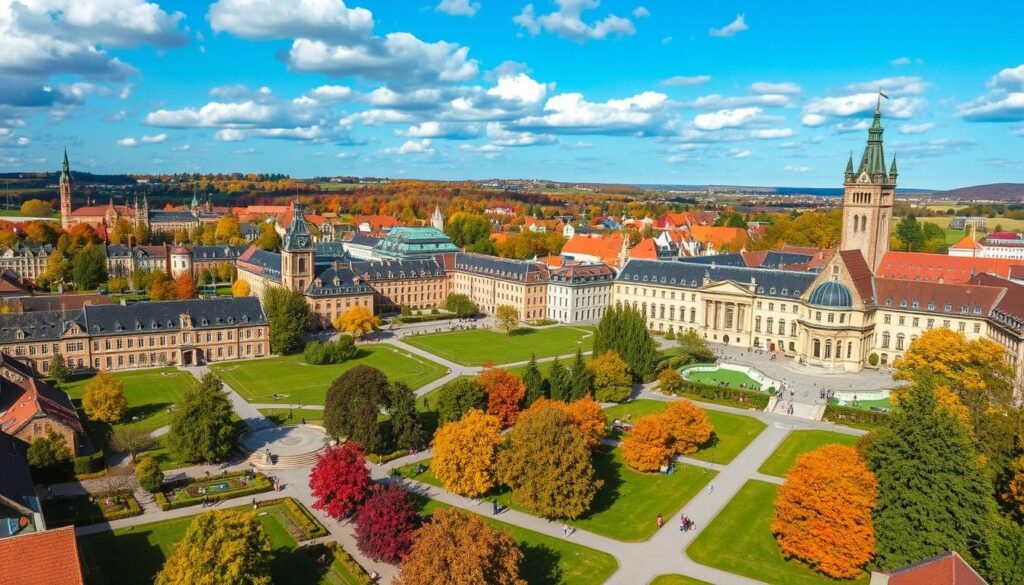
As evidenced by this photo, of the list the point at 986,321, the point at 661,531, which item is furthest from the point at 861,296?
the point at 661,531

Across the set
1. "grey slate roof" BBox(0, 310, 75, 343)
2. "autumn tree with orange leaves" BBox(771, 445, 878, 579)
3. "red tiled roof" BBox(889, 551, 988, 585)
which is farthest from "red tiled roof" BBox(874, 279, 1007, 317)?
"grey slate roof" BBox(0, 310, 75, 343)

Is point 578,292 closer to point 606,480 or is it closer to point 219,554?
point 606,480

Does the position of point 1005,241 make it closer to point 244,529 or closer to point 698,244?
point 698,244

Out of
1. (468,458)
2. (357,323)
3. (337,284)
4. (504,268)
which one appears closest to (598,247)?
(504,268)

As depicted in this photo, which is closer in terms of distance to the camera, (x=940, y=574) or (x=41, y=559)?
(x=41, y=559)

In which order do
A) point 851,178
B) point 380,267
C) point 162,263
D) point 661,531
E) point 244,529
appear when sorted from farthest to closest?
point 162,263
point 380,267
point 851,178
point 661,531
point 244,529

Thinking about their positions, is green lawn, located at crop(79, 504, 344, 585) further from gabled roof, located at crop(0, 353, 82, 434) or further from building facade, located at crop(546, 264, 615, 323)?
building facade, located at crop(546, 264, 615, 323)

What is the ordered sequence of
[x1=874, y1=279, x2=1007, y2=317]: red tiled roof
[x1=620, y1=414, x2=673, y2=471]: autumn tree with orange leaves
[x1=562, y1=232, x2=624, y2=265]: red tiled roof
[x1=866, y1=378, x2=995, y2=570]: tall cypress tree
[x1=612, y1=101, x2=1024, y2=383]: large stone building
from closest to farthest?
1. [x1=866, y1=378, x2=995, y2=570]: tall cypress tree
2. [x1=620, y1=414, x2=673, y2=471]: autumn tree with orange leaves
3. [x1=874, y1=279, x2=1007, y2=317]: red tiled roof
4. [x1=612, y1=101, x2=1024, y2=383]: large stone building
5. [x1=562, y1=232, x2=624, y2=265]: red tiled roof
